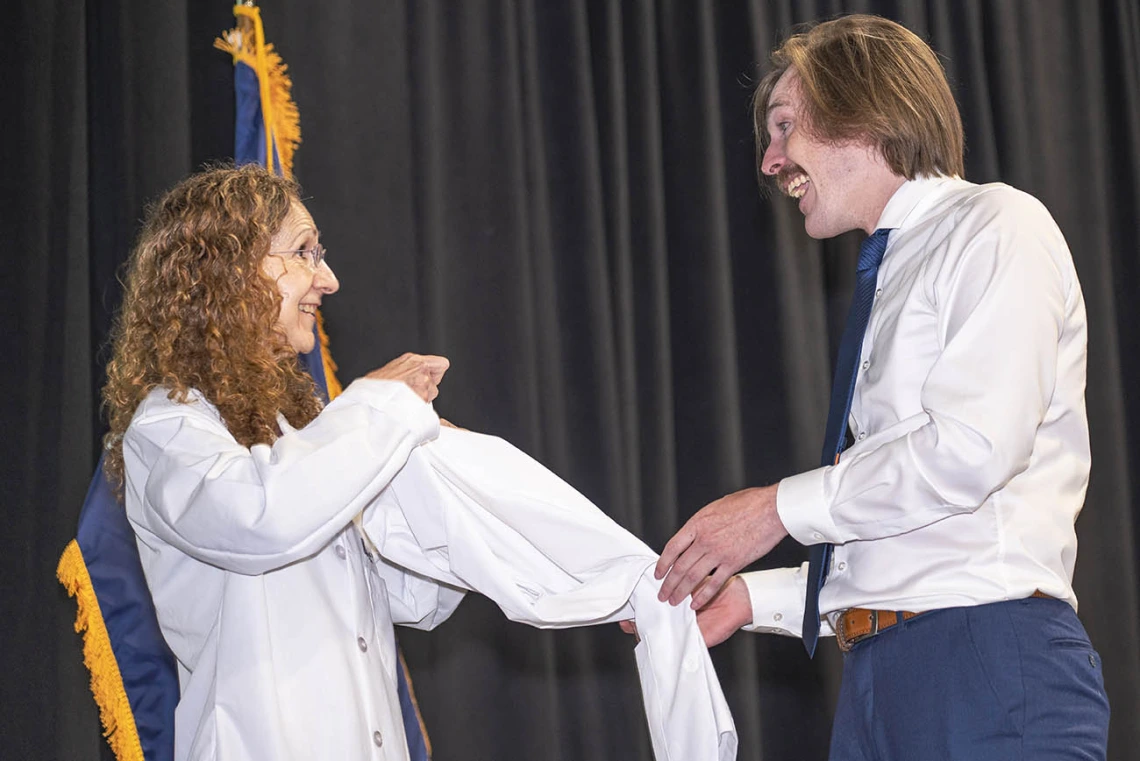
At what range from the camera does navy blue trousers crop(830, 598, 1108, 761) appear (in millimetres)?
1501

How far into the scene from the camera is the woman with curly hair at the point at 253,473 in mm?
1670

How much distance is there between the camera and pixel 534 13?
11.4 ft

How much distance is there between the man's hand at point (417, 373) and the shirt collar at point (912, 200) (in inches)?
29.4

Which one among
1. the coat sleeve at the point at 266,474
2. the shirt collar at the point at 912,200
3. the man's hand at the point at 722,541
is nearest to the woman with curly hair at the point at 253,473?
the coat sleeve at the point at 266,474

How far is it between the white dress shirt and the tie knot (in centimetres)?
10

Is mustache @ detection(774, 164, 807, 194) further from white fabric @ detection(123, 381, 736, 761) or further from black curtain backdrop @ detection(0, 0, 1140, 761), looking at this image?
black curtain backdrop @ detection(0, 0, 1140, 761)

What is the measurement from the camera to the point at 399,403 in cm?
177

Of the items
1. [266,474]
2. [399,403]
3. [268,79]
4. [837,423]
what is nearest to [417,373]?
[399,403]

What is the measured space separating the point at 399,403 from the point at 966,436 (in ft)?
2.66

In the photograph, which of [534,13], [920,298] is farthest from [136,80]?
[920,298]

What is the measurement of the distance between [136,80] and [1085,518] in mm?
2999

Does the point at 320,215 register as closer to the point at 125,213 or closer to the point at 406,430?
the point at 125,213

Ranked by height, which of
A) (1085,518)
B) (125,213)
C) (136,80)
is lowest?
(1085,518)

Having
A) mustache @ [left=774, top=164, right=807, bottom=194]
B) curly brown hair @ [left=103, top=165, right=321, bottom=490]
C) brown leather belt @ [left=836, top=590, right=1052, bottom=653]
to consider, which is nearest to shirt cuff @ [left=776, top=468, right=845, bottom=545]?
brown leather belt @ [left=836, top=590, right=1052, bottom=653]
